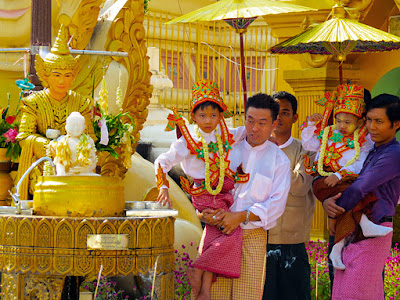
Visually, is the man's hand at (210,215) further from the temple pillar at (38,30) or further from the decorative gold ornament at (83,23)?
the decorative gold ornament at (83,23)

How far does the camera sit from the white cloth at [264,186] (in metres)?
4.95

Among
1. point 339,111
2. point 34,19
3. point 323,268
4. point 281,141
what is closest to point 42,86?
point 34,19

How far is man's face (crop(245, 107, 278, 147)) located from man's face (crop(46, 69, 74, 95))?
1.34m

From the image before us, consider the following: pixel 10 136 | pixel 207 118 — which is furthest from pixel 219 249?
pixel 10 136

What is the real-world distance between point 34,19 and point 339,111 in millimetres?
2437

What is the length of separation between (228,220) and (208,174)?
0.30 meters

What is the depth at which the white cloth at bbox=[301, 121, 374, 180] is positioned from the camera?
212 inches

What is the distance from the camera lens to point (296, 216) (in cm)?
591

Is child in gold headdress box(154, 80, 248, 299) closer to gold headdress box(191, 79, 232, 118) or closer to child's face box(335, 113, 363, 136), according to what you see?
gold headdress box(191, 79, 232, 118)

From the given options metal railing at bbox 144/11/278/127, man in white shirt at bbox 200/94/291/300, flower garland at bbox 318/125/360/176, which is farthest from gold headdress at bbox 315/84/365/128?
metal railing at bbox 144/11/278/127

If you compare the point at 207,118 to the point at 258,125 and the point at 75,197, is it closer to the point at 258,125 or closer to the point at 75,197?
the point at 258,125

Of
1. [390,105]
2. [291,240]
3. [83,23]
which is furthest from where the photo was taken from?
[83,23]

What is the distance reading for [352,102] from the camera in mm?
5402

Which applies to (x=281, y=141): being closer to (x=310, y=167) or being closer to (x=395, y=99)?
(x=310, y=167)
